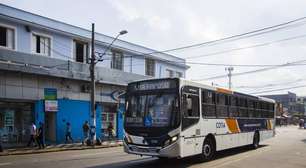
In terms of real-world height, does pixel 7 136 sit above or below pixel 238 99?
below

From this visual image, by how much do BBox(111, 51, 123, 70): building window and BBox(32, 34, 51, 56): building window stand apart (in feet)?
24.9

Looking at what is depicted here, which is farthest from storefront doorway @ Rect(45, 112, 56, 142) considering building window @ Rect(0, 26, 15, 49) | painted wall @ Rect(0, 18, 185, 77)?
building window @ Rect(0, 26, 15, 49)

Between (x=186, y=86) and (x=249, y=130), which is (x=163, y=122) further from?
(x=249, y=130)

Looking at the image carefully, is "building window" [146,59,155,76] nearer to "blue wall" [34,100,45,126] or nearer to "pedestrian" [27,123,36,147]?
"blue wall" [34,100,45,126]

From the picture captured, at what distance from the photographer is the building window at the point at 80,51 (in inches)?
1192

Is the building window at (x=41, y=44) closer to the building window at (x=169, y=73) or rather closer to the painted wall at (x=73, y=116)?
the painted wall at (x=73, y=116)

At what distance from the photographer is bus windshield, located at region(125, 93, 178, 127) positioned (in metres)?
13.3

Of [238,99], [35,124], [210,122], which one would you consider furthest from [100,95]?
[210,122]

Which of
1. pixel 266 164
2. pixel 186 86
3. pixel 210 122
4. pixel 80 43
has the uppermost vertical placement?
pixel 80 43

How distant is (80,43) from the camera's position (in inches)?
1213

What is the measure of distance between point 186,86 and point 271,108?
1262cm

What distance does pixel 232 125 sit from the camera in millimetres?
17766

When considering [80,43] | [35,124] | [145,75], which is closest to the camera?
[35,124]

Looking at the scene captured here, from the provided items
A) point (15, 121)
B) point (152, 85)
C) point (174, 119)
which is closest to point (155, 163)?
point (174, 119)
